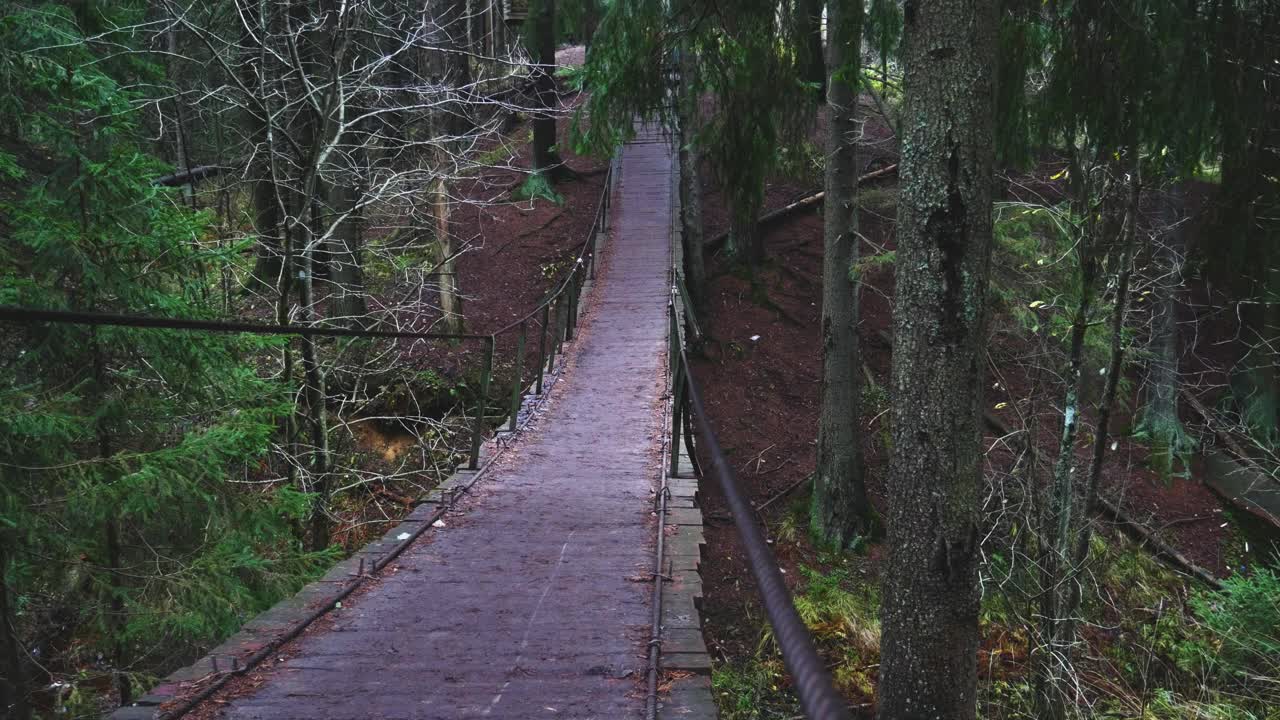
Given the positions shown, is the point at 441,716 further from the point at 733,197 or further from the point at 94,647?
the point at 94,647

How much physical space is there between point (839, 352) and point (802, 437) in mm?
3732

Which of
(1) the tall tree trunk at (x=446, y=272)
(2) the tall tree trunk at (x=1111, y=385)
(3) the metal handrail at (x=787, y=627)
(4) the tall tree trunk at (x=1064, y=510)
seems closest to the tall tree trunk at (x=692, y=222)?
(1) the tall tree trunk at (x=446, y=272)

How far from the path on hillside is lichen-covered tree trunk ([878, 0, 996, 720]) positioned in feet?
4.43

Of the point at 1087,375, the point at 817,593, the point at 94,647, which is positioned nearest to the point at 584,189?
the point at 1087,375

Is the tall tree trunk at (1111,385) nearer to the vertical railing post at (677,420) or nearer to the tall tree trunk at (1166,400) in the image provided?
the vertical railing post at (677,420)

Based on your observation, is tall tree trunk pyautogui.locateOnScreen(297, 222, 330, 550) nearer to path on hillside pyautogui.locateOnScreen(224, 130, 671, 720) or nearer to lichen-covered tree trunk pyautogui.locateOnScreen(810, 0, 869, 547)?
path on hillside pyautogui.locateOnScreen(224, 130, 671, 720)

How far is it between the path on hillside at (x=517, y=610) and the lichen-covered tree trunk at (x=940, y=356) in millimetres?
1351

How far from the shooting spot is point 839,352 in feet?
35.2

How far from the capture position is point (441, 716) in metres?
3.48

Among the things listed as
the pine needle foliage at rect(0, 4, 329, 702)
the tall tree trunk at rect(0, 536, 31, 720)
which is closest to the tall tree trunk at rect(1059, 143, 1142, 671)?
the pine needle foliage at rect(0, 4, 329, 702)

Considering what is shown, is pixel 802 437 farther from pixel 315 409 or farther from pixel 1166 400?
pixel 315 409

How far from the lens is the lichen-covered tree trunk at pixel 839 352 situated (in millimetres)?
10500

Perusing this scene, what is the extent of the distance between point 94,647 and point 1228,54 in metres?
10.0

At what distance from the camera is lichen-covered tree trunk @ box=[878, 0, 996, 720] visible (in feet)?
12.8
